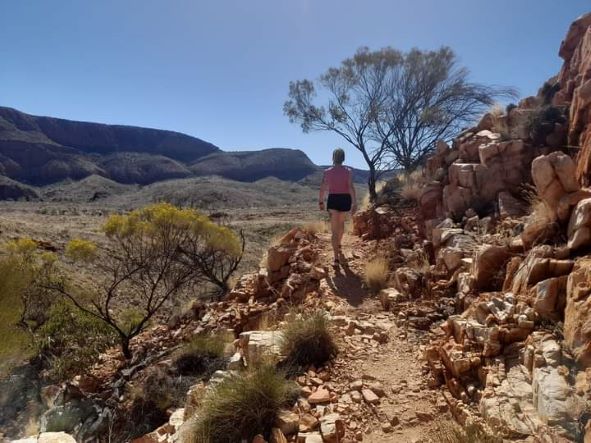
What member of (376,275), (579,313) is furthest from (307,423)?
(376,275)

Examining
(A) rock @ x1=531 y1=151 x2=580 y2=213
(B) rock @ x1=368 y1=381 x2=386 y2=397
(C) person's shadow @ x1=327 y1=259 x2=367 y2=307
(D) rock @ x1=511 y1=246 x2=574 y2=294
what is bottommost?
(B) rock @ x1=368 y1=381 x2=386 y2=397

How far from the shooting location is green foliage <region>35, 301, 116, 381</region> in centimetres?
830

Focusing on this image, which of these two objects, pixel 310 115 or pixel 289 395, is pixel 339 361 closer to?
pixel 289 395

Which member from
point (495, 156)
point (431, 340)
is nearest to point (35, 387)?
point (431, 340)

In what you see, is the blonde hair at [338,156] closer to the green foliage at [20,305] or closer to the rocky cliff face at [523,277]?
the rocky cliff face at [523,277]

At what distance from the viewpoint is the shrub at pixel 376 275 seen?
6141mm

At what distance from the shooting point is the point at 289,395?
3645 mm

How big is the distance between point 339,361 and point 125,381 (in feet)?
14.4

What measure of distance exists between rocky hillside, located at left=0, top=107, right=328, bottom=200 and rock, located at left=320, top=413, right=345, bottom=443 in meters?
65.2

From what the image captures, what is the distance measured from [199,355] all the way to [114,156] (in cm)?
8846

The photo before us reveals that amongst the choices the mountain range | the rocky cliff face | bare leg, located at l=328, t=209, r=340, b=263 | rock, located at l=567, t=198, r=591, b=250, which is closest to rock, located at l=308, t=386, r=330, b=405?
the rocky cliff face

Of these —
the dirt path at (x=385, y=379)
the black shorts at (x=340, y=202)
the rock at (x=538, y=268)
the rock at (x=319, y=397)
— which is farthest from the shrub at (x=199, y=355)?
the rock at (x=538, y=268)

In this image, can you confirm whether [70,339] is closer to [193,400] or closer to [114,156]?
[193,400]

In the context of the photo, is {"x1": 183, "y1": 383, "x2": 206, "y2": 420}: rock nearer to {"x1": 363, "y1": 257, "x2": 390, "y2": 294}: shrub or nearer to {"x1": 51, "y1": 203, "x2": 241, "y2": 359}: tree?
{"x1": 363, "y1": 257, "x2": 390, "y2": 294}: shrub
